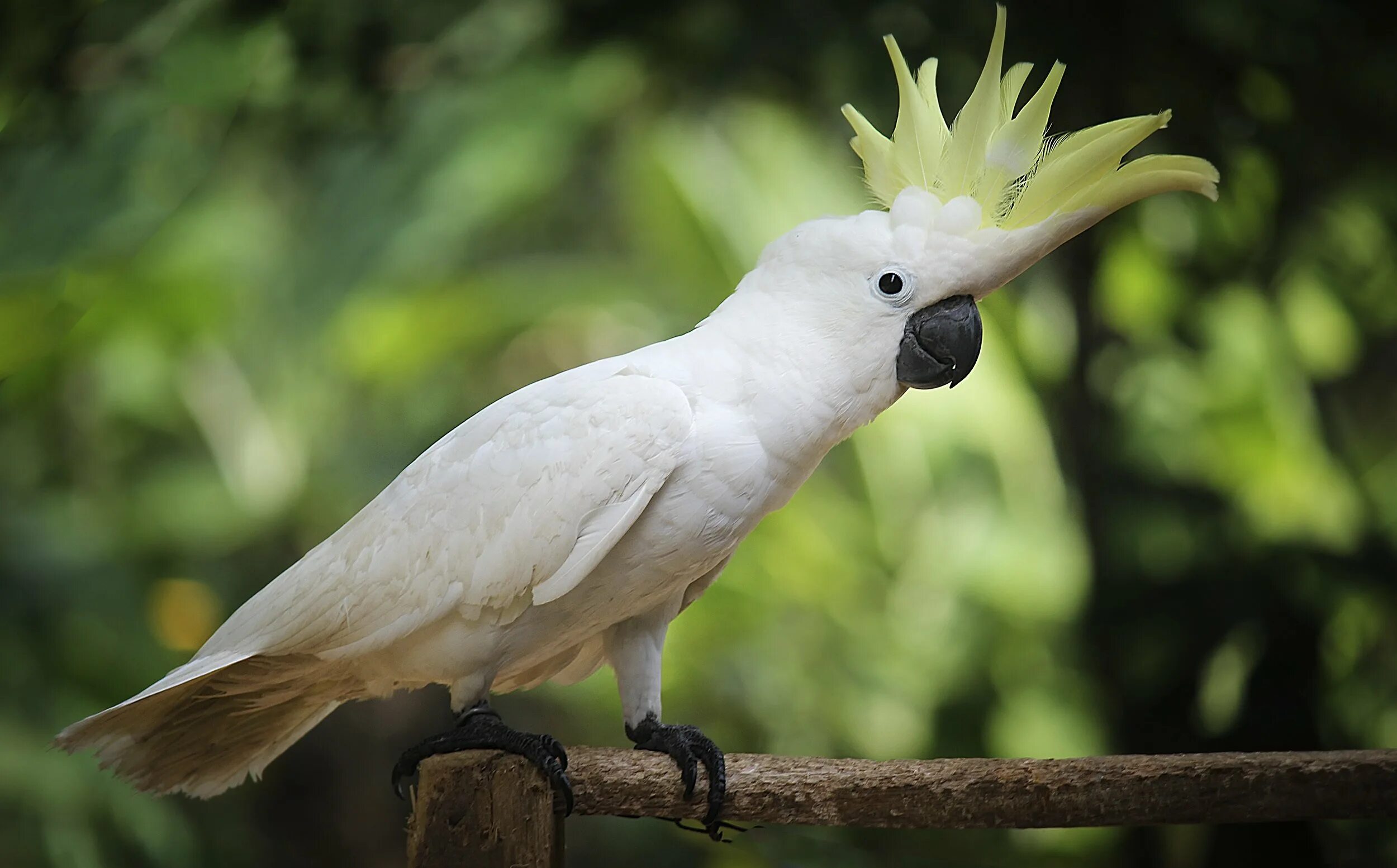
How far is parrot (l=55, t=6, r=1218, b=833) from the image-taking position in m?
1.25

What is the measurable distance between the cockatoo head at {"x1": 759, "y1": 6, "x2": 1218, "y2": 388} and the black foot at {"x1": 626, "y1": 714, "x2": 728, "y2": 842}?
54cm

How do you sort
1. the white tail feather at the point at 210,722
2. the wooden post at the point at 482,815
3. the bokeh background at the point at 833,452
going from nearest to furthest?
the wooden post at the point at 482,815 → the white tail feather at the point at 210,722 → the bokeh background at the point at 833,452

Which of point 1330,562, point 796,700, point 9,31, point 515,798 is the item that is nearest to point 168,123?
point 9,31

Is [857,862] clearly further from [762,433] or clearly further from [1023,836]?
[762,433]

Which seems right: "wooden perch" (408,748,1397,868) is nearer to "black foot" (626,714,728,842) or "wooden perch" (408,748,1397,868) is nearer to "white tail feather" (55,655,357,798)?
"black foot" (626,714,728,842)

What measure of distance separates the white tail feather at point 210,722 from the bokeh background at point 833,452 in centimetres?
127

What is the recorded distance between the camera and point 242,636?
1340mm

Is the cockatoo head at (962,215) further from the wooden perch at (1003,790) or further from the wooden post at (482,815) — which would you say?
the wooden post at (482,815)

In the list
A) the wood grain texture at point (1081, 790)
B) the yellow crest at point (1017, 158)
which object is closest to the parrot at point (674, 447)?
the yellow crest at point (1017, 158)

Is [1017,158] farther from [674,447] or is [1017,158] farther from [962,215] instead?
[674,447]

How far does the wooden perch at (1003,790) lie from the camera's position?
1.23 metres

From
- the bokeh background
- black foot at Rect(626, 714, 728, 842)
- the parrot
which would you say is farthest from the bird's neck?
the bokeh background

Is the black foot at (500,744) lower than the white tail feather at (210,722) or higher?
lower

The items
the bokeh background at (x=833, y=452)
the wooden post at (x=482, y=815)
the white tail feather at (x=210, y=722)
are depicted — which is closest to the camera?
the wooden post at (x=482, y=815)
